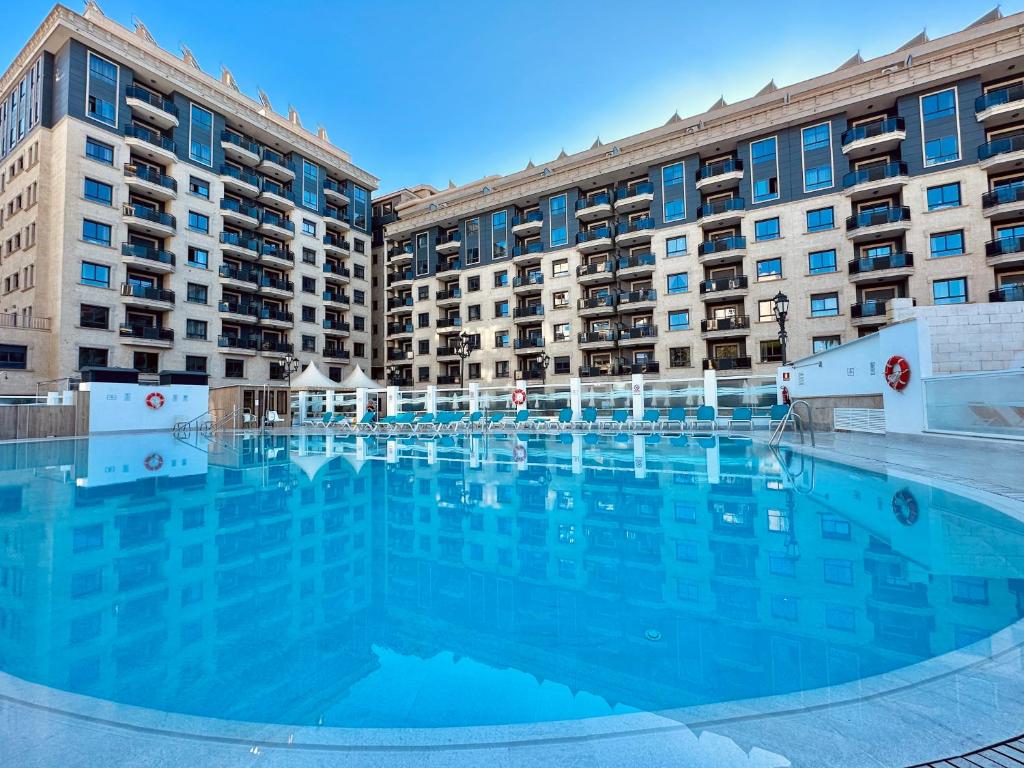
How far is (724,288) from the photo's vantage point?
100 feet

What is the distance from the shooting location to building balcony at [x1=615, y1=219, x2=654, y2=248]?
109 ft

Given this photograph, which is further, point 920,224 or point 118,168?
point 118,168

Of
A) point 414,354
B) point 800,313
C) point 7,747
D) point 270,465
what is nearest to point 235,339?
point 414,354

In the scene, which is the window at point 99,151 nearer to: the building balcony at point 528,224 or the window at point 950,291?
the building balcony at point 528,224

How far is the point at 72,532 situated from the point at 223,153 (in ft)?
119

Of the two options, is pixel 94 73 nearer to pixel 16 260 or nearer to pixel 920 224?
pixel 16 260

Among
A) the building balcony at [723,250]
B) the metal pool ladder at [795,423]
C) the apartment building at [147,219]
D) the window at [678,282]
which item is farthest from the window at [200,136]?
the metal pool ladder at [795,423]

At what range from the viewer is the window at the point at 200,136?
32.5 metres

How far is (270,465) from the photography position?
11250mm

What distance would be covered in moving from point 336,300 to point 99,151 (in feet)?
54.7

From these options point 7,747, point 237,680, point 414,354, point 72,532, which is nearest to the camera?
point 7,747

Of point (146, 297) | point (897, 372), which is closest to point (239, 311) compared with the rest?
point (146, 297)

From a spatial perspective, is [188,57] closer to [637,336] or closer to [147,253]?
[147,253]

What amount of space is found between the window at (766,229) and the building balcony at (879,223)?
357cm
